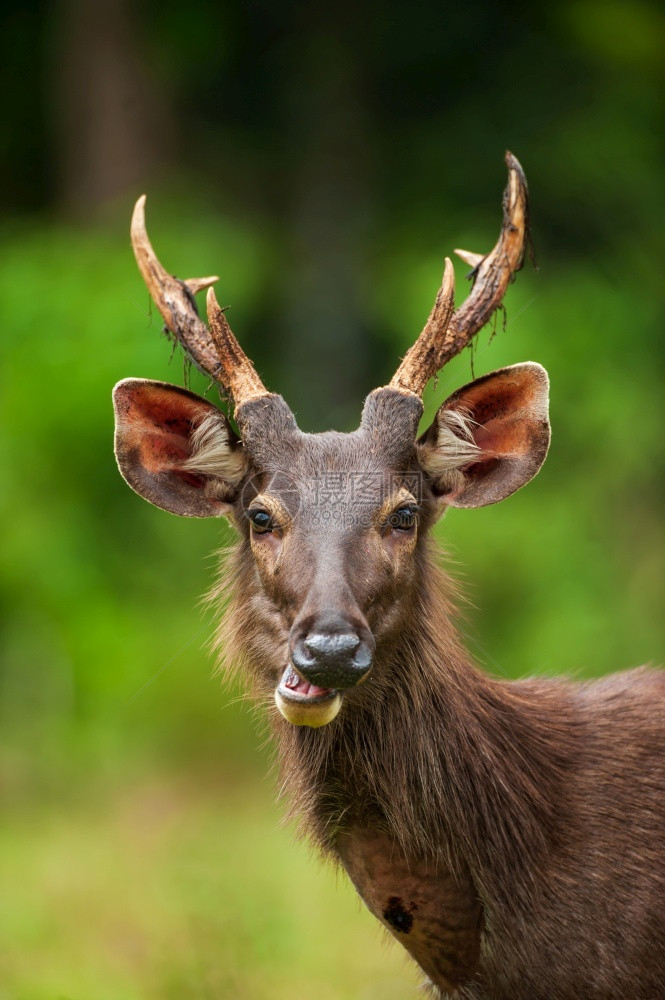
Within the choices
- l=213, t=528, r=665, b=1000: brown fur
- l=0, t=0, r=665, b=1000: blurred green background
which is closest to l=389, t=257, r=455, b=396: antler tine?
l=213, t=528, r=665, b=1000: brown fur

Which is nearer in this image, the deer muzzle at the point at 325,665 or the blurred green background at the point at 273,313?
the deer muzzle at the point at 325,665

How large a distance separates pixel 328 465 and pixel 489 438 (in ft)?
2.27

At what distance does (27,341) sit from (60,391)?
0.63 metres

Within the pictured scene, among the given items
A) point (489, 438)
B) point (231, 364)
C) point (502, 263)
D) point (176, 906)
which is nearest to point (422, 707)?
point (489, 438)

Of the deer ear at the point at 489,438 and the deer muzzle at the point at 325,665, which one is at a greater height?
the deer ear at the point at 489,438

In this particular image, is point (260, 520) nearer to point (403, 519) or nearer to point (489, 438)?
point (403, 519)

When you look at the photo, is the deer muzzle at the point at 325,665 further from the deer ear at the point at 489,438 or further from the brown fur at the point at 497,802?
the deer ear at the point at 489,438

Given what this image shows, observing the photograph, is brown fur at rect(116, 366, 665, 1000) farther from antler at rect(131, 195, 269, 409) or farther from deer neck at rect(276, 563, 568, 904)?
antler at rect(131, 195, 269, 409)

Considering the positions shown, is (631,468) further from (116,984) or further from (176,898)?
(116,984)

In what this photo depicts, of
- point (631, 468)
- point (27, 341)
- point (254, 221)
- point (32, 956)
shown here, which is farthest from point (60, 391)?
point (32, 956)

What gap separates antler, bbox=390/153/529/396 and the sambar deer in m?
0.01

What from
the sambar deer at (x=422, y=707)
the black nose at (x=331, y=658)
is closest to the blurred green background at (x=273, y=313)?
the sambar deer at (x=422, y=707)

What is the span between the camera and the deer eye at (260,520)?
4441 mm

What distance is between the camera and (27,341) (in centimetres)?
1159
